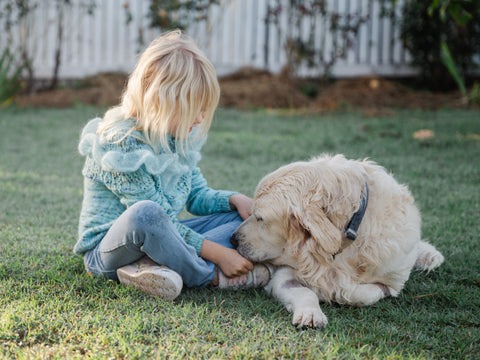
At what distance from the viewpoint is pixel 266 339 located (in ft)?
7.09

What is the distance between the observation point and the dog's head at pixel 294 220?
8.23ft

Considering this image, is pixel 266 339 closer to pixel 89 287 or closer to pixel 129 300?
pixel 129 300

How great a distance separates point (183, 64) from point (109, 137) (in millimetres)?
546

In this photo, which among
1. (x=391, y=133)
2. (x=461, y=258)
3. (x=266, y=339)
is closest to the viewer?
(x=266, y=339)

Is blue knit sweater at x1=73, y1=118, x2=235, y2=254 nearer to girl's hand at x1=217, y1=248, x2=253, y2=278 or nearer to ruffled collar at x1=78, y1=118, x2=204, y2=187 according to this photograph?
ruffled collar at x1=78, y1=118, x2=204, y2=187

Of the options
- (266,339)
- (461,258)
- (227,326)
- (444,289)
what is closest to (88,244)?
(227,326)

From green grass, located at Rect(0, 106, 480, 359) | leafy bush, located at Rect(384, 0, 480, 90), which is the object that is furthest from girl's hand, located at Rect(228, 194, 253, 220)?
leafy bush, located at Rect(384, 0, 480, 90)

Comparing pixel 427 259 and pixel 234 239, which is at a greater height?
pixel 234 239

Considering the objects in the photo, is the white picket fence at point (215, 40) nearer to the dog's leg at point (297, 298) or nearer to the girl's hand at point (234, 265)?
the girl's hand at point (234, 265)

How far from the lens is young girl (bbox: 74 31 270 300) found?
2.55 meters

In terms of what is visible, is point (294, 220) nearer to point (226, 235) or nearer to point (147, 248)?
point (226, 235)

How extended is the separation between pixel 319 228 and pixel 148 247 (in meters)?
0.85

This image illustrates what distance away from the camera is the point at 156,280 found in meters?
2.49

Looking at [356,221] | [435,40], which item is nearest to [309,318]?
[356,221]
